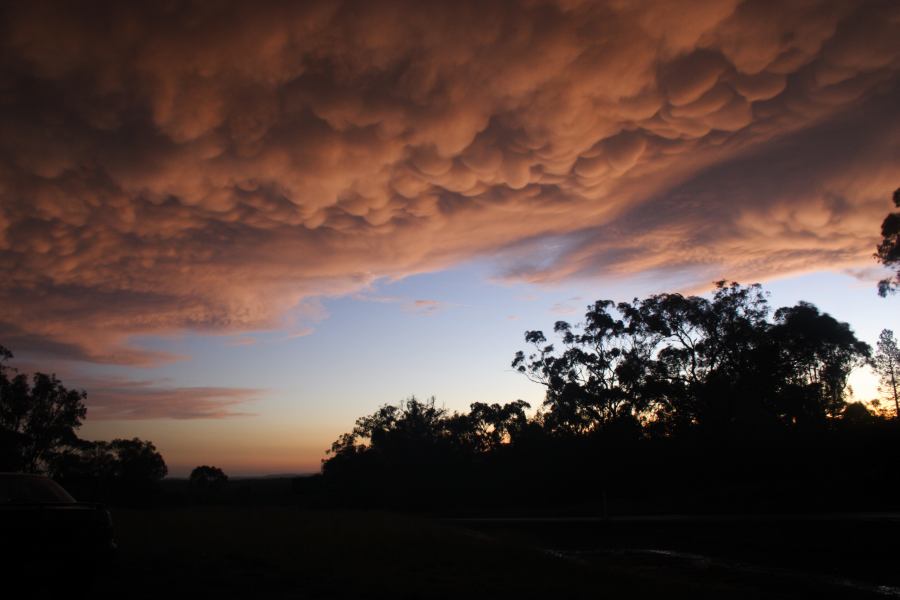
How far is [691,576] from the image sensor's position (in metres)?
12.4

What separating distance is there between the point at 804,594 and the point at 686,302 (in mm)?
40537

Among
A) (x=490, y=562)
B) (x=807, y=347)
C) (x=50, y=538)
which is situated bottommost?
(x=490, y=562)

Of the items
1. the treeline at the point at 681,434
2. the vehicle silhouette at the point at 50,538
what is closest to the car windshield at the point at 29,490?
the vehicle silhouette at the point at 50,538

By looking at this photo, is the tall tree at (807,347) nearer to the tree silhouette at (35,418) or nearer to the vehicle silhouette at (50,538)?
the vehicle silhouette at (50,538)

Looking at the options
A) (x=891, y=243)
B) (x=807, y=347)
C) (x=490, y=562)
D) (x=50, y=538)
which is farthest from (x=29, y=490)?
(x=807, y=347)

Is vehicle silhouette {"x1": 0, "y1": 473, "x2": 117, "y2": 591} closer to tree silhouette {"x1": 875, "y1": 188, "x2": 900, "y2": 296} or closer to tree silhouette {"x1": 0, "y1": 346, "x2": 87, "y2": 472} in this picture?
tree silhouette {"x1": 875, "y1": 188, "x2": 900, "y2": 296}

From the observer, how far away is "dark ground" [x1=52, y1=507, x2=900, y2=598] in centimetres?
916

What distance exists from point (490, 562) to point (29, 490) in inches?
351

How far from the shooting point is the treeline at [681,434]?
36219mm

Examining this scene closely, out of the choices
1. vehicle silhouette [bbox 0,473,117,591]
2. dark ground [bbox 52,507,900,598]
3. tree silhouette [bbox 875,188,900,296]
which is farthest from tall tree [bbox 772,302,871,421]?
vehicle silhouette [bbox 0,473,117,591]

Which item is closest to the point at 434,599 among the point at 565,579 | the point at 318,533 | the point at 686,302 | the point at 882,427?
the point at 565,579

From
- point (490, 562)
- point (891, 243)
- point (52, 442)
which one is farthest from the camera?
point (52, 442)

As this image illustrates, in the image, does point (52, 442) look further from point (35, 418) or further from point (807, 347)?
point (807, 347)

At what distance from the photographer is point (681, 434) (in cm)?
4759
